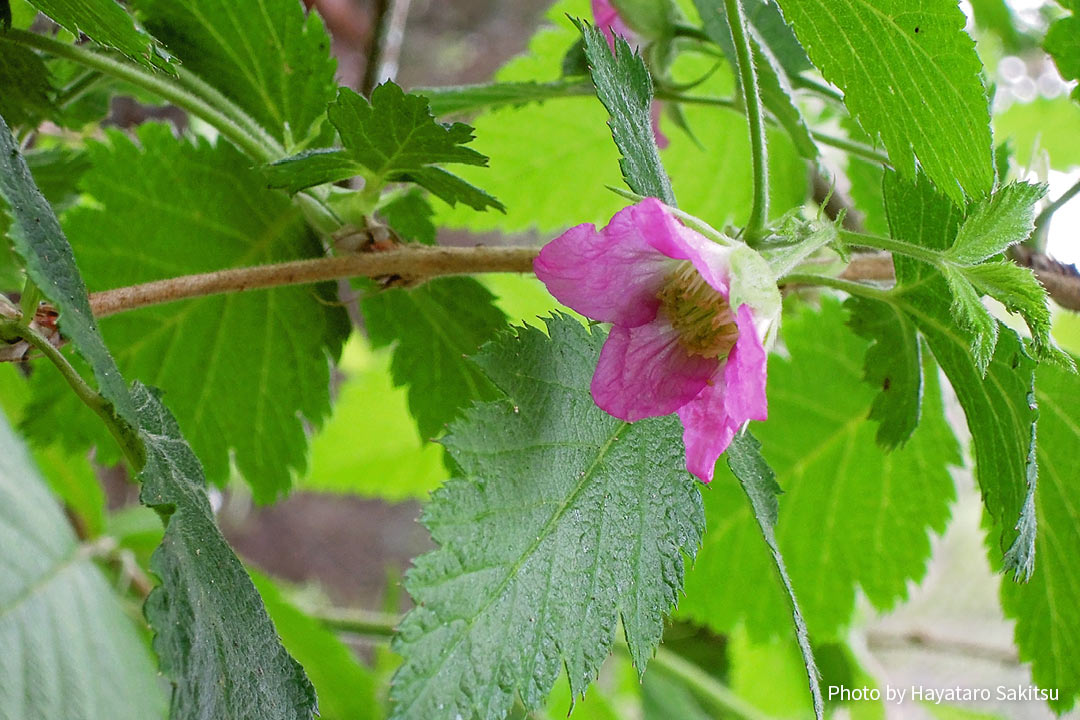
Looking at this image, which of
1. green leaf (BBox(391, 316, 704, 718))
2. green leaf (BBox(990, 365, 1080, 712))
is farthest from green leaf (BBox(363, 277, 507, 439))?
green leaf (BBox(990, 365, 1080, 712))

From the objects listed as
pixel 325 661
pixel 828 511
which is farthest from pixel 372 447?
pixel 828 511

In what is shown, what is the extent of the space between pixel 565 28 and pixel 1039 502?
2.00 feet

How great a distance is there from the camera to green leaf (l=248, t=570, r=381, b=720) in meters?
0.88

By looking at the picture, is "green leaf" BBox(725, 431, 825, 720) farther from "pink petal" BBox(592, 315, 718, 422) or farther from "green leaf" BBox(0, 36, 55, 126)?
"green leaf" BBox(0, 36, 55, 126)

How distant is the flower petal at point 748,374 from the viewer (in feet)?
1.11

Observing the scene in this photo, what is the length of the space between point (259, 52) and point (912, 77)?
0.39 m

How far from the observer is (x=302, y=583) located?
276cm

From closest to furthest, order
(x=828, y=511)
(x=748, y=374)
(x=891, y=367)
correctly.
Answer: (x=748, y=374) < (x=891, y=367) < (x=828, y=511)

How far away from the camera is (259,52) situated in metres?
0.58

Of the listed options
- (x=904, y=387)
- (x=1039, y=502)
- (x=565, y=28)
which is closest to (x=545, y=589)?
(x=904, y=387)

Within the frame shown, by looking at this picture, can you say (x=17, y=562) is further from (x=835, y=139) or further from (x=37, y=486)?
(x=835, y=139)

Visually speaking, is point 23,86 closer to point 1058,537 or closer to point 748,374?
point 748,374

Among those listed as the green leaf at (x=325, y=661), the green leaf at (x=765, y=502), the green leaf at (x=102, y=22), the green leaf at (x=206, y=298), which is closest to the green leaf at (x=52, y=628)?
the green leaf at (x=206, y=298)

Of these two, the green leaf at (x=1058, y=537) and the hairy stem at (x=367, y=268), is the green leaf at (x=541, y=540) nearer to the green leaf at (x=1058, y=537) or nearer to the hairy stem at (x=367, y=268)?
the hairy stem at (x=367, y=268)
